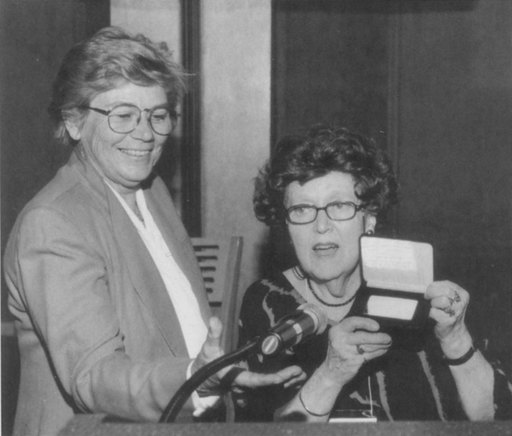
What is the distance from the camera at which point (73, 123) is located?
151cm

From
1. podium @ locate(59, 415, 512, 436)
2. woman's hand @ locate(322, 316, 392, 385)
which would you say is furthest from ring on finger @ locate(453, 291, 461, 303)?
podium @ locate(59, 415, 512, 436)

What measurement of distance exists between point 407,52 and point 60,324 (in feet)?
6.30

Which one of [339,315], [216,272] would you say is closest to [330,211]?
[339,315]

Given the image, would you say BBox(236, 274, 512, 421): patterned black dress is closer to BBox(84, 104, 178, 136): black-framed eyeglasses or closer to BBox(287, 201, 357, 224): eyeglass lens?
BBox(287, 201, 357, 224): eyeglass lens

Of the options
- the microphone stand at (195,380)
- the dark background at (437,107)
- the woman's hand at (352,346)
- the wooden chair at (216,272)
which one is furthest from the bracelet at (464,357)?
the dark background at (437,107)

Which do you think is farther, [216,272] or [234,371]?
[216,272]

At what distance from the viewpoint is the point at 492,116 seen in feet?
9.08

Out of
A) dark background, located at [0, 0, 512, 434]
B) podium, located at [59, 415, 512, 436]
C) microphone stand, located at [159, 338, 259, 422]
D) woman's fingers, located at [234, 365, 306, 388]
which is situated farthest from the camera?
dark background, located at [0, 0, 512, 434]

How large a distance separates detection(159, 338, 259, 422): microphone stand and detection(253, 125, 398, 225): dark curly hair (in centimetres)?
72

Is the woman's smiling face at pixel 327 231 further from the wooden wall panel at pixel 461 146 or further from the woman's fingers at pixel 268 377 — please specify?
the wooden wall panel at pixel 461 146

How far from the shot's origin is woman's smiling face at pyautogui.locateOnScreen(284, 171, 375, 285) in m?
1.56

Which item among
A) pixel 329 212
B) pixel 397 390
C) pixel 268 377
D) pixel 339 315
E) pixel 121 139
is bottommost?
pixel 397 390

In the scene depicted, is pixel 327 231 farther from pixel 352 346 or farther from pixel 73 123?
pixel 73 123

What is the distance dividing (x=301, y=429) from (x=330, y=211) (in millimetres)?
890
